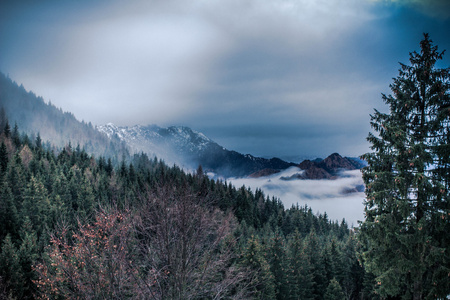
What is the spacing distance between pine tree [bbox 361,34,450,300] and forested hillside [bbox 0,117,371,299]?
561 centimetres

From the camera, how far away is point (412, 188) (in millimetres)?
9328

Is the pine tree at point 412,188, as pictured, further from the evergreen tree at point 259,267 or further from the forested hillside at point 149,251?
the evergreen tree at point 259,267

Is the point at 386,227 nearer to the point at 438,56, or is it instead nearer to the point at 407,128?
the point at 407,128

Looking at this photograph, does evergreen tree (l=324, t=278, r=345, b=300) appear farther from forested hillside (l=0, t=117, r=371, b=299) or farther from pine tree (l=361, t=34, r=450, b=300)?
pine tree (l=361, t=34, r=450, b=300)

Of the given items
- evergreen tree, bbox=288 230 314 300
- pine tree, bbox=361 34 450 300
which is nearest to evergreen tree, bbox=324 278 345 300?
evergreen tree, bbox=288 230 314 300

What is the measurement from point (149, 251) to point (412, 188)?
10.6 meters

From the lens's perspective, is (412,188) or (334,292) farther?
(334,292)

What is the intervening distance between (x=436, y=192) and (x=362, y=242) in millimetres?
3212

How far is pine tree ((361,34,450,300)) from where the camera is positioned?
28.4ft

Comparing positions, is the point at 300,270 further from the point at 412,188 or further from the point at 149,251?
the point at 149,251

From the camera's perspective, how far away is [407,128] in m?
9.83

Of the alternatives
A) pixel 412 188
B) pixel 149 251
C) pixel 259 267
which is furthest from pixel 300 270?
pixel 149 251

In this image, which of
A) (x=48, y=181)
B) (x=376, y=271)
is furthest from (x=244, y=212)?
(x=376, y=271)

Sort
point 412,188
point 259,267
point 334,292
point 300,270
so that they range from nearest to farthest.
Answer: point 412,188, point 259,267, point 334,292, point 300,270
